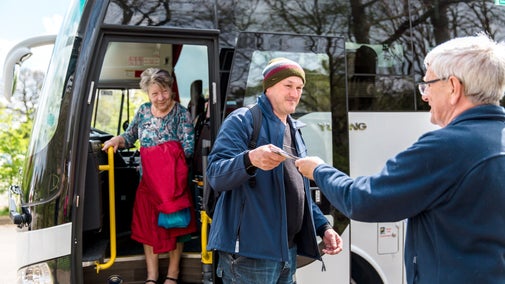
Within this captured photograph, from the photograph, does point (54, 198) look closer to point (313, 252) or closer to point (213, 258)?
point (213, 258)

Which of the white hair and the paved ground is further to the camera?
the paved ground

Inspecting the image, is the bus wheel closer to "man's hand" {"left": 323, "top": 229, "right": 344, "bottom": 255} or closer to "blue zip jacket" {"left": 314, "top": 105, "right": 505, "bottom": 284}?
"man's hand" {"left": 323, "top": 229, "right": 344, "bottom": 255}

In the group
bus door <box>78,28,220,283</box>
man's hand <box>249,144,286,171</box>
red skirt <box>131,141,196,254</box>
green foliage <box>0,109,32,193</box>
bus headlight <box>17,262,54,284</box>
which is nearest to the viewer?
man's hand <box>249,144,286,171</box>

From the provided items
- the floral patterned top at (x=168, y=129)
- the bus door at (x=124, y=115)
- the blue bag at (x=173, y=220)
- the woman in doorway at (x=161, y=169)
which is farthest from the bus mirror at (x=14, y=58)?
the blue bag at (x=173, y=220)

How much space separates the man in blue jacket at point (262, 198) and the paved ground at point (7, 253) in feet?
18.3

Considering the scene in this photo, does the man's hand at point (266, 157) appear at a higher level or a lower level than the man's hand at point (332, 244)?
higher

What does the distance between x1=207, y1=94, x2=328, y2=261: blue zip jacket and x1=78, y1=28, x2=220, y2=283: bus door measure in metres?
0.79

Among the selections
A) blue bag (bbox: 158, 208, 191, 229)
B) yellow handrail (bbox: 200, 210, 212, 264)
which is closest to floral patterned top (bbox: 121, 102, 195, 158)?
blue bag (bbox: 158, 208, 191, 229)

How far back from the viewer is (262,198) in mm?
2896

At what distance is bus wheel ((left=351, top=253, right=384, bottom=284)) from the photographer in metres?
4.21

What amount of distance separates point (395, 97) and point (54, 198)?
106 inches

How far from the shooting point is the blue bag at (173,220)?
416cm

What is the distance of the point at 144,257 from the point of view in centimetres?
441

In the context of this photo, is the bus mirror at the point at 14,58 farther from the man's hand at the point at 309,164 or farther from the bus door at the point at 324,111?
the man's hand at the point at 309,164
